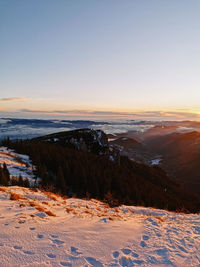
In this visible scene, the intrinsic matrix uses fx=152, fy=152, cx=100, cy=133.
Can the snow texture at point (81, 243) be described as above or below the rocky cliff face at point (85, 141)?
above

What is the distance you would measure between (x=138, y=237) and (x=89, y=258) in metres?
2.77

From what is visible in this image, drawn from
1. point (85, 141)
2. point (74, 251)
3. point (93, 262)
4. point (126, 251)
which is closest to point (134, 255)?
point (126, 251)

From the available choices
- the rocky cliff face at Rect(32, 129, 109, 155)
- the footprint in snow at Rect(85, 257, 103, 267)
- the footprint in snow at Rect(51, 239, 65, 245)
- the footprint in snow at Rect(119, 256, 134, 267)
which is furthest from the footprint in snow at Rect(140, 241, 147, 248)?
the rocky cliff face at Rect(32, 129, 109, 155)

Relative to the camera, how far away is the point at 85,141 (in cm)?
6481

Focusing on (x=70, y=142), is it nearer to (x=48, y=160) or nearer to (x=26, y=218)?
(x=48, y=160)

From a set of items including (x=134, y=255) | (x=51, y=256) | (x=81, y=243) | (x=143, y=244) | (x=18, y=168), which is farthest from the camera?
(x=18, y=168)

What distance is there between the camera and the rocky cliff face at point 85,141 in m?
60.6

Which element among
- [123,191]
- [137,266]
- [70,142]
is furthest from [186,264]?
[70,142]

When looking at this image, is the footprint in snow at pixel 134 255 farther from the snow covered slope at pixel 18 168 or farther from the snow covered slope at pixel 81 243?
the snow covered slope at pixel 18 168

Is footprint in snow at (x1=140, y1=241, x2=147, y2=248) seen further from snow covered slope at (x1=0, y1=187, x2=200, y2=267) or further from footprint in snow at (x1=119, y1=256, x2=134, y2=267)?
footprint in snow at (x1=119, y1=256, x2=134, y2=267)

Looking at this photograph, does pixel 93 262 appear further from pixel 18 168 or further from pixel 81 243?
pixel 18 168

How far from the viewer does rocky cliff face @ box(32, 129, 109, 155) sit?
2385 inches

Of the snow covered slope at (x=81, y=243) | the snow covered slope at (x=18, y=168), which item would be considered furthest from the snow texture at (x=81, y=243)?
the snow covered slope at (x=18, y=168)

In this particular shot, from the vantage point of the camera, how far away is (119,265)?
171 inches
